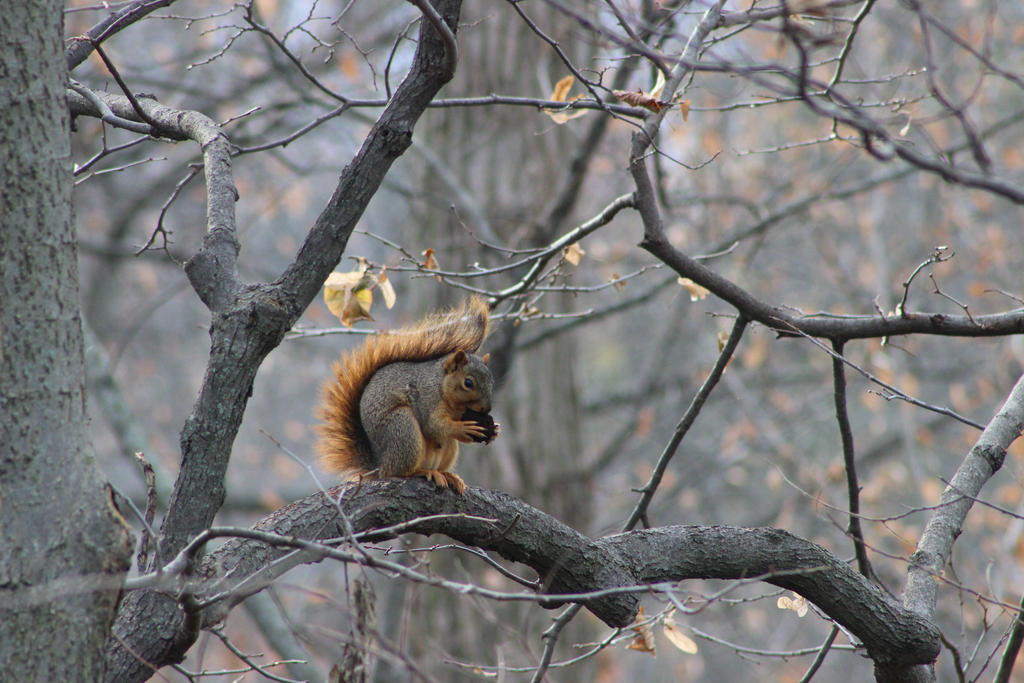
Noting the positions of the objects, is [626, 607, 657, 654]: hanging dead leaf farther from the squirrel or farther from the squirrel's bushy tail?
the squirrel's bushy tail

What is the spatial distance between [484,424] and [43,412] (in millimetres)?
1476

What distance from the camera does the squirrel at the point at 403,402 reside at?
260cm

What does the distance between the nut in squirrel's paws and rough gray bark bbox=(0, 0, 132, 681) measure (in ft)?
4.38

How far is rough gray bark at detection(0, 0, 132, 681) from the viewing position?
4.42 ft

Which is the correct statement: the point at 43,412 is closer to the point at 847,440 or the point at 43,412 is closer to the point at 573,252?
the point at 573,252

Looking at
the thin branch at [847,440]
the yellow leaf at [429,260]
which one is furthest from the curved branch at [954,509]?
the yellow leaf at [429,260]

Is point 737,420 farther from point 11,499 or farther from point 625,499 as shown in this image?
point 11,499

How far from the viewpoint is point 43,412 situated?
4.58 feet

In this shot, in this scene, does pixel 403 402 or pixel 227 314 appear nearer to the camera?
pixel 227 314

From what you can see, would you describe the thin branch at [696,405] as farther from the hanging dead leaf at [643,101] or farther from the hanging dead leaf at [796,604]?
the hanging dead leaf at [643,101]

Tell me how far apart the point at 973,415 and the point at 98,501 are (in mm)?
9552

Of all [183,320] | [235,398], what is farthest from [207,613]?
→ [183,320]

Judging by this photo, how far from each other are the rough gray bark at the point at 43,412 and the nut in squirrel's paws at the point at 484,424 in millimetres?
1336

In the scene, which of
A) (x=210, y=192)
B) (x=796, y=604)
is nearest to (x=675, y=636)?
(x=796, y=604)
